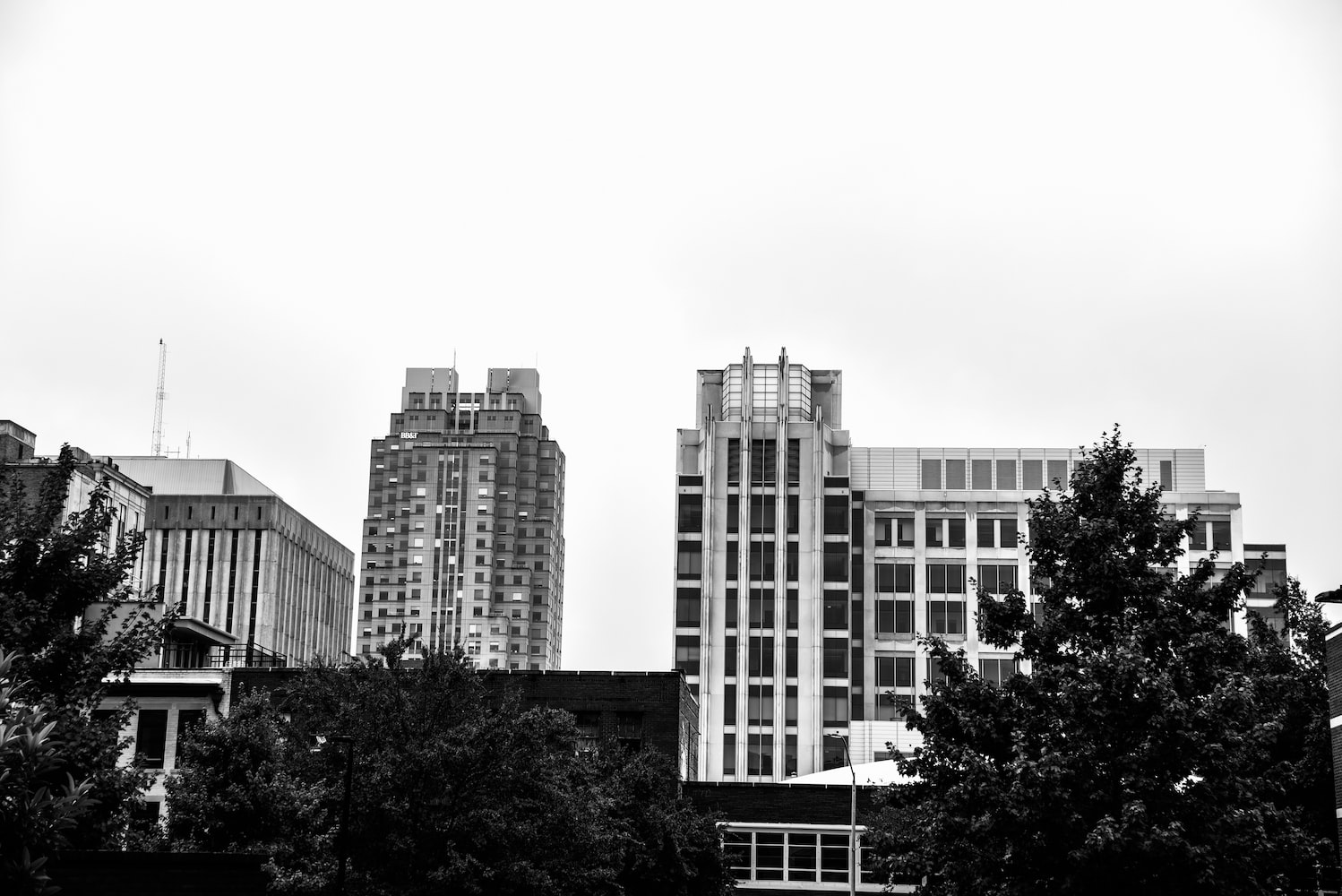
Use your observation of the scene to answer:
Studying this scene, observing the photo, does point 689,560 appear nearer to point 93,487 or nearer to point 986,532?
point 986,532

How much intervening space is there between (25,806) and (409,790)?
2158 cm

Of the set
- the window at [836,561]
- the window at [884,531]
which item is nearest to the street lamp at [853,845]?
the window at [836,561]

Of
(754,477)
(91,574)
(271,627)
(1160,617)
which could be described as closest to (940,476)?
(754,477)

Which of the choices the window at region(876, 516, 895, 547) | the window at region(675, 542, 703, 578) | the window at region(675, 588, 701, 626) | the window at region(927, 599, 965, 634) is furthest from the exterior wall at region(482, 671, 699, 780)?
the window at region(876, 516, 895, 547)

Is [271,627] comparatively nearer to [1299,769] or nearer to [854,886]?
[854,886]

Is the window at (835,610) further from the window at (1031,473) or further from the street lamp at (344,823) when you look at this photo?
the street lamp at (344,823)

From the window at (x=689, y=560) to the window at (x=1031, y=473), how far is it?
30116mm

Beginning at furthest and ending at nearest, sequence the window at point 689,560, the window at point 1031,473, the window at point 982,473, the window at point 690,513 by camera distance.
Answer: the window at point 982,473 < the window at point 1031,473 < the window at point 690,513 < the window at point 689,560

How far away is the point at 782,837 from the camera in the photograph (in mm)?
73250

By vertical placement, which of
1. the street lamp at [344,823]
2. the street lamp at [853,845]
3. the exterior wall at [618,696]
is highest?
the exterior wall at [618,696]

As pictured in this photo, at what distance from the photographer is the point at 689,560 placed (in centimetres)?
13525

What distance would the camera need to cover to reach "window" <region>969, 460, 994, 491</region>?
462ft

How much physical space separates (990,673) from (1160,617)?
335 ft

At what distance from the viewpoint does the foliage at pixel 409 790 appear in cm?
4009
